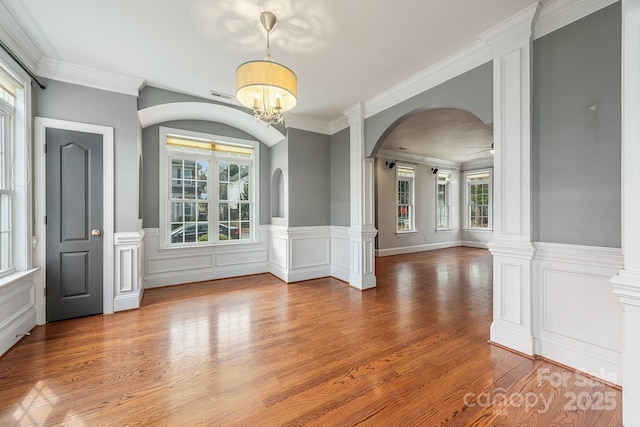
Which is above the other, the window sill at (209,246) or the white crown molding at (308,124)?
the white crown molding at (308,124)

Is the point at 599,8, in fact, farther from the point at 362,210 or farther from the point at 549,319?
the point at 362,210

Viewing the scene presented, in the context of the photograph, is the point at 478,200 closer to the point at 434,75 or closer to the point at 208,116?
the point at 434,75

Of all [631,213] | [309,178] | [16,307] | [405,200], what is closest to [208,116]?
[309,178]

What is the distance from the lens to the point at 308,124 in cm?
456

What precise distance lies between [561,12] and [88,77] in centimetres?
462

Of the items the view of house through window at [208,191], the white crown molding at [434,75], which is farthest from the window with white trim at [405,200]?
the view of house through window at [208,191]

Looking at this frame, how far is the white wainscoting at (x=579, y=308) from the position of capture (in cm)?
183

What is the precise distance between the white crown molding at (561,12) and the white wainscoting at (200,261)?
452cm

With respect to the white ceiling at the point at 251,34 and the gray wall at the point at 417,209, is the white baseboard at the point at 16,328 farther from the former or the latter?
the gray wall at the point at 417,209

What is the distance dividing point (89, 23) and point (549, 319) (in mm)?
4641

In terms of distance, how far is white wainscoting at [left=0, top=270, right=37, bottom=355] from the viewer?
2.23 metres

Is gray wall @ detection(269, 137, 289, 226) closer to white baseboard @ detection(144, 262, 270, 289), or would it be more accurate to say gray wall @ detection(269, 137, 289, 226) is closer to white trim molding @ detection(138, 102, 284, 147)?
white trim molding @ detection(138, 102, 284, 147)

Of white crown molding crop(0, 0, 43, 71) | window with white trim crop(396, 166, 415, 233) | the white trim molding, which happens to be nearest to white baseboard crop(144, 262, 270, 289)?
the white trim molding

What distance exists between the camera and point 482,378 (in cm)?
190
